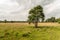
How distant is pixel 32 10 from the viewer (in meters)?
69.1

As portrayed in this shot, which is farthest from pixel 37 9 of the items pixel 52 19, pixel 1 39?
pixel 52 19

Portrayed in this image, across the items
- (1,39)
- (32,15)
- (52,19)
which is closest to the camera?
(1,39)

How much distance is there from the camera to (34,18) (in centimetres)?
6850

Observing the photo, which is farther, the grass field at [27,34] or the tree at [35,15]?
the tree at [35,15]

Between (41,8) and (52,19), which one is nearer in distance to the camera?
(41,8)

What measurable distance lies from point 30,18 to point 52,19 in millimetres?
90038

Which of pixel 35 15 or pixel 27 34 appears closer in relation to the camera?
pixel 27 34

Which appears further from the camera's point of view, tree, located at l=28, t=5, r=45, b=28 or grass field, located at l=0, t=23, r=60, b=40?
tree, located at l=28, t=5, r=45, b=28

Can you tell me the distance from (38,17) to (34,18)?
6.47 ft

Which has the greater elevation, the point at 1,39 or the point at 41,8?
the point at 41,8

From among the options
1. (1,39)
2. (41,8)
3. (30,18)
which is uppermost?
(41,8)

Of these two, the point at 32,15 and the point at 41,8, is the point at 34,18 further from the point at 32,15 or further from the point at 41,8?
the point at 41,8

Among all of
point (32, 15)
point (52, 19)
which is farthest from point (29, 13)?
point (52, 19)

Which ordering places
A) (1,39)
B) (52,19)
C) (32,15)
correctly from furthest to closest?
1. (52,19)
2. (32,15)
3. (1,39)
